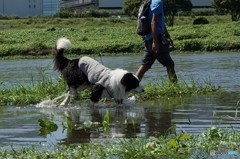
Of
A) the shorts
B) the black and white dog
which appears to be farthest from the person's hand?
the black and white dog

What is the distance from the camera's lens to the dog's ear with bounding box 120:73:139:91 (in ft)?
30.3

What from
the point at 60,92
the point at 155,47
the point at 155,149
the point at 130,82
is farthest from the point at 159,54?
the point at 155,149

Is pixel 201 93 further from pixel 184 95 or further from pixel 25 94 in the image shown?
pixel 25 94

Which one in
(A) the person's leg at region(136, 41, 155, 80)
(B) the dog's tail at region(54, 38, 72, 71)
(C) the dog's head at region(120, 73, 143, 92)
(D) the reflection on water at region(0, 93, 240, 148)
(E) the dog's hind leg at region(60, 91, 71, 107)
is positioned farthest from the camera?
(A) the person's leg at region(136, 41, 155, 80)

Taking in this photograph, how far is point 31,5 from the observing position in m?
134

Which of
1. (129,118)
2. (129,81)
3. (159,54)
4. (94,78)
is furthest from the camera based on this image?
(159,54)

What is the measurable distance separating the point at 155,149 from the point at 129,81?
3.80m

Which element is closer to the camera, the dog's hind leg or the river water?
the river water

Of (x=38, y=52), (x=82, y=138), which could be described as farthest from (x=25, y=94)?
(x=38, y=52)

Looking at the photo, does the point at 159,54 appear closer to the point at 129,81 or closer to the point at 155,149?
the point at 129,81

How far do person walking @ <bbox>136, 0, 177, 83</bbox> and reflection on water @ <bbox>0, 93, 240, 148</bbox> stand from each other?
3.44 feet

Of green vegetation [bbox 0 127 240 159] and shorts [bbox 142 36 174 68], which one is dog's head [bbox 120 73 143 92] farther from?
green vegetation [bbox 0 127 240 159]

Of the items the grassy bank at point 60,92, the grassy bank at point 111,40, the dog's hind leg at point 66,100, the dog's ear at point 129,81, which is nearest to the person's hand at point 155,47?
the grassy bank at point 60,92

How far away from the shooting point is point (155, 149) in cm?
556
